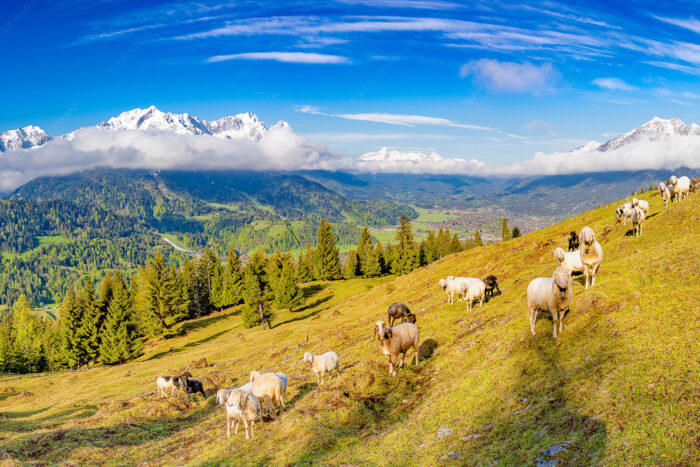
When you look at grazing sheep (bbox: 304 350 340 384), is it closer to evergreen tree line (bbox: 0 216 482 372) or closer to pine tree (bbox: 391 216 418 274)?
evergreen tree line (bbox: 0 216 482 372)

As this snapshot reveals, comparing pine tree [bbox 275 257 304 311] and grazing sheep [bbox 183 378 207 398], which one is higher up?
grazing sheep [bbox 183 378 207 398]

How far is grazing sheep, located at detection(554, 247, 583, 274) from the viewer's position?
21.7 metres

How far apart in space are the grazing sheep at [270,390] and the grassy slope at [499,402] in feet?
3.62

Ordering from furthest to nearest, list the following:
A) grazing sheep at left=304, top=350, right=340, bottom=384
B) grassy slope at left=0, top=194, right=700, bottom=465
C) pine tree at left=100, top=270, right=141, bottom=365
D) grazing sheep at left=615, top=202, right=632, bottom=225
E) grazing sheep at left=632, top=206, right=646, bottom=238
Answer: pine tree at left=100, top=270, right=141, bottom=365, grazing sheep at left=615, top=202, right=632, bottom=225, grazing sheep at left=632, top=206, right=646, bottom=238, grazing sheep at left=304, top=350, right=340, bottom=384, grassy slope at left=0, top=194, right=700, bottom=465

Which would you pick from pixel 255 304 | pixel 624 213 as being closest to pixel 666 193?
pixel 624 213

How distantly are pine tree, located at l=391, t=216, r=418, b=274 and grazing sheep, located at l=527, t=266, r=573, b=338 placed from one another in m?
91.9

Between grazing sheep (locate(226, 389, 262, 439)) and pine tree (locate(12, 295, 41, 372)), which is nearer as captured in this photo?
grazing sheep (locate(226, 389, 262, 439))

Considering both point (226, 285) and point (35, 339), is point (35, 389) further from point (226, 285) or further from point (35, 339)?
point (35, 339)

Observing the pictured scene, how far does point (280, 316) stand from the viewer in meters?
82.9

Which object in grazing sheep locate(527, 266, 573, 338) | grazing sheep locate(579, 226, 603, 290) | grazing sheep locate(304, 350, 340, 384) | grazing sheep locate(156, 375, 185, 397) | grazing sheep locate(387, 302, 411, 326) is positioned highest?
grazing sheep locate(579, 226, 603, 290)

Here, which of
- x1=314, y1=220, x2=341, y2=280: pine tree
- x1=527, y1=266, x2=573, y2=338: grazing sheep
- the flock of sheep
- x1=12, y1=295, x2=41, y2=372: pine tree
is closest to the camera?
x1=527, y1=266, x2=573, y2=338: grazing sheep

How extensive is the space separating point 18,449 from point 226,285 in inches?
3281

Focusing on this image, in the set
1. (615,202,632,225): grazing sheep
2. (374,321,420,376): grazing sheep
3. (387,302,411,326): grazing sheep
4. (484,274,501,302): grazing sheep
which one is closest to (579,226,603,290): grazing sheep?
(374,321,420,376): grazing sheep

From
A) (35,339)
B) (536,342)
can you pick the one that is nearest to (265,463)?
(536,342)
